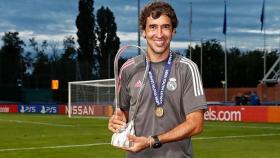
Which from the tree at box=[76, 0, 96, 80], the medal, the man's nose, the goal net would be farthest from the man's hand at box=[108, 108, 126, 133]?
the tree at box=[76, 0, 96, 80]

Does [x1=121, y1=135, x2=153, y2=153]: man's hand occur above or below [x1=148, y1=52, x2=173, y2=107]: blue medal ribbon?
below

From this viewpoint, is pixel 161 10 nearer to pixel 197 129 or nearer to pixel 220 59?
pixel 197 129

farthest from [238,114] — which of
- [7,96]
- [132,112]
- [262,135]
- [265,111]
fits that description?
[7,96]

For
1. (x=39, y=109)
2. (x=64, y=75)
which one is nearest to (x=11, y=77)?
(x=64, y=75)

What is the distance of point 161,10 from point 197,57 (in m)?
108

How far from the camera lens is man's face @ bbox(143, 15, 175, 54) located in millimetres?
4250

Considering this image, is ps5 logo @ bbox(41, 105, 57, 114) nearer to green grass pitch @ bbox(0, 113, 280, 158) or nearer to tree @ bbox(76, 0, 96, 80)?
green grass pitch @ bbox(0, 113, 280, 158)

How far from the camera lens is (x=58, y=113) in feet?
177

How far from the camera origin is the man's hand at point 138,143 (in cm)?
406

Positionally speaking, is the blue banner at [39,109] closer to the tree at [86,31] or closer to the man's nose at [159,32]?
the tree at [86,31]

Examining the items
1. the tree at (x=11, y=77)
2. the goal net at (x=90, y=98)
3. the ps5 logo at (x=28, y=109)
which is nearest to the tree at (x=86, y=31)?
the tree at (x=11, y=77)

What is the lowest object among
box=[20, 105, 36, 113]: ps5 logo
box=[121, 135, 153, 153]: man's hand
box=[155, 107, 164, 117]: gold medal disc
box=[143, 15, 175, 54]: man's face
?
box=[20, 105, 36, 113]: ps5 logo

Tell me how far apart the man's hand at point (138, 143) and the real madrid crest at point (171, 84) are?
39cm

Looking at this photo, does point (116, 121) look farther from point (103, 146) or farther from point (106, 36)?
point (106, 36)
